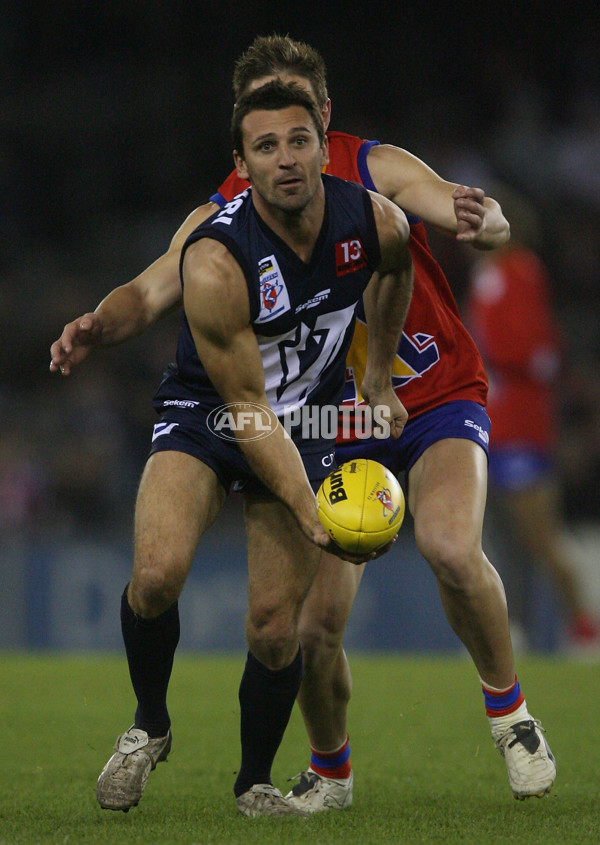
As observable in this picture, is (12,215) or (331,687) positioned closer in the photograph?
(331,687)

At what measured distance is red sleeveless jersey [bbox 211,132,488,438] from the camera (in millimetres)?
4266

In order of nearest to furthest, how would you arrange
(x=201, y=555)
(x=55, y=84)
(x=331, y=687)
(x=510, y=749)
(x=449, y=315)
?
(x=510, y=749)
(x=331, y=687)
(x=449, y=315)
(x=201, y=555)
(x=55, y=84)

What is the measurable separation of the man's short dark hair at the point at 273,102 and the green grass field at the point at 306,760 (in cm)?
200

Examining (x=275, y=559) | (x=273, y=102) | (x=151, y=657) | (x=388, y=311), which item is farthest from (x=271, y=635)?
(x=273, y=102)

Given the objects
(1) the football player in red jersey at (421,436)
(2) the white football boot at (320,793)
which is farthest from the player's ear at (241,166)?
(2) the white football boot at (320,793)

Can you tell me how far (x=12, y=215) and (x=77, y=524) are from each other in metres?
4.25

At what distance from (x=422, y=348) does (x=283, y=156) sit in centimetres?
108

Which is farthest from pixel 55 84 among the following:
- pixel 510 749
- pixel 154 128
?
pixel 510 749

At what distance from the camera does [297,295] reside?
3.63 m

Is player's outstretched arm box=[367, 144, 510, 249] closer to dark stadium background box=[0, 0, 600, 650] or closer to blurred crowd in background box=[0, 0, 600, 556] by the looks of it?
dark stadium background box=[0, 0, 600, 650]

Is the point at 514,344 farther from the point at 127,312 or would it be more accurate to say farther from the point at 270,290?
the point at 270,290

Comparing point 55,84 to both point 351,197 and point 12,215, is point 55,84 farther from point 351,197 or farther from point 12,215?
point 351,197

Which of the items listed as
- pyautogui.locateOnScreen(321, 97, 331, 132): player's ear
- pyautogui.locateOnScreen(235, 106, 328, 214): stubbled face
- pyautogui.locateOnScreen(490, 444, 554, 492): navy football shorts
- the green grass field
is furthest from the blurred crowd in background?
pyautogui.locateOnScreen(235, 106, 328, 214): stubbled face

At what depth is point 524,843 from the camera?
3.14 metres
